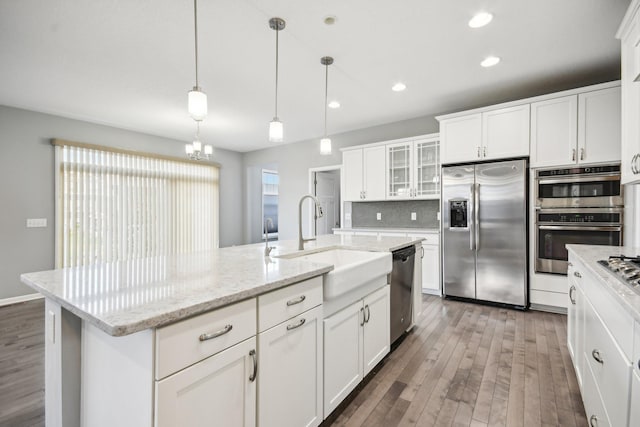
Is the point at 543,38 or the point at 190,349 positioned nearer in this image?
the point at 190,349

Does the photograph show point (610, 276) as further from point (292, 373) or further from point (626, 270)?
point (292, 373)

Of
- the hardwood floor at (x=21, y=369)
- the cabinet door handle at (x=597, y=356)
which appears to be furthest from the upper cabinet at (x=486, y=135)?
the hardwood floor at (x=21, y=369)

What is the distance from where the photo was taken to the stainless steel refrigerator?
3445 millimetres

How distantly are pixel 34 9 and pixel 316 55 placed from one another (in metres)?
2.16

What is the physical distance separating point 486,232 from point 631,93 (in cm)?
202

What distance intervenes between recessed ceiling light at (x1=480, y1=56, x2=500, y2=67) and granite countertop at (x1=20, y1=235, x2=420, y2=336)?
2.78m

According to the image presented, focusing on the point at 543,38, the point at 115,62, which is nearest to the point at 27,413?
the point at 115,62

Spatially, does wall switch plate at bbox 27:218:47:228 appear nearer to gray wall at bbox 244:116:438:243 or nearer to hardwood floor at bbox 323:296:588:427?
gray wall at bbox 244:116:438:243

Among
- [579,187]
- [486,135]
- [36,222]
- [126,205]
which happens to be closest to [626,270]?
[579,187]

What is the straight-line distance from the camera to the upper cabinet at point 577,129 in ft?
9.93

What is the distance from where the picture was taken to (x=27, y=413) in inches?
70.6

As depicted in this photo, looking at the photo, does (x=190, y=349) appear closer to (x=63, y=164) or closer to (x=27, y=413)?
(x=27, y=413)

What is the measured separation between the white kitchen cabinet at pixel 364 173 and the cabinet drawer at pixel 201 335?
13.1ft

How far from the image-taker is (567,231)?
127 inches
